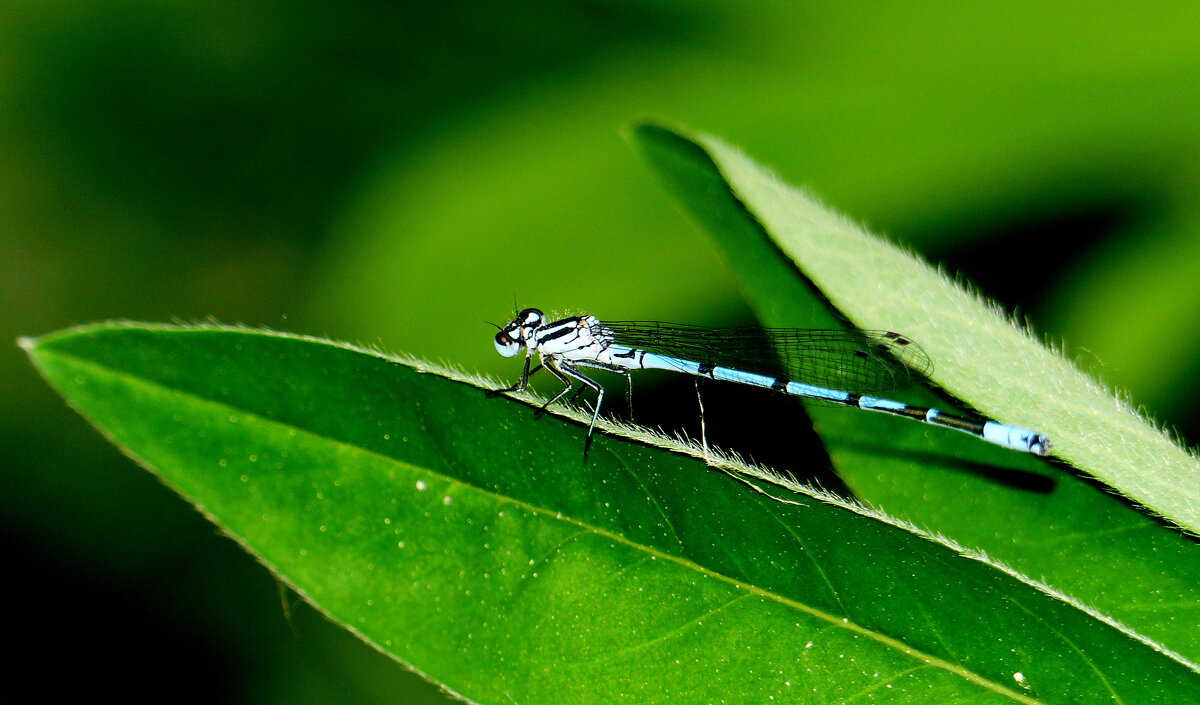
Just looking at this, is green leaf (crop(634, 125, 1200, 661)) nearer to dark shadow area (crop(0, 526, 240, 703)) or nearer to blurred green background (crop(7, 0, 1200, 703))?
blurred green background (crop(7, 0, 1200, 703))

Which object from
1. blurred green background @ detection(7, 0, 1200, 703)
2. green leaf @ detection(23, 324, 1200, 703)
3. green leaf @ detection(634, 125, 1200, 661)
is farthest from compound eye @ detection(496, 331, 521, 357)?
green leaf @ detection(23, 324, 1200, 703)

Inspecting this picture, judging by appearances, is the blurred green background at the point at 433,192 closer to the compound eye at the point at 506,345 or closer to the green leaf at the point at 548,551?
the compound eye at the point at 506,345

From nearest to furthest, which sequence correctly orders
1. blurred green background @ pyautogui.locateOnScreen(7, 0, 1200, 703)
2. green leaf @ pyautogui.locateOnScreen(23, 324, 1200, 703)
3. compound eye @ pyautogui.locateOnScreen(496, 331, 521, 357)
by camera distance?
green leaf @ pyautogui.locateOnScreen(23, 324, 1200, 703) → compound eye @ pyautogui.locateOnScreen(496, 331, 521, 357) → blurred green background @ pyautogui.locateOnScreen(7, 0, 1200, 703)

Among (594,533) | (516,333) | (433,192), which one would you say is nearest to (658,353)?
(516,333)

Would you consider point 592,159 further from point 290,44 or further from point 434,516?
point 434,516

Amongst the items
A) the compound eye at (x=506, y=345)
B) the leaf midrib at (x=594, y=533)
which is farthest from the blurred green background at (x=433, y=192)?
the leaf midrib at (x=594, y=533)

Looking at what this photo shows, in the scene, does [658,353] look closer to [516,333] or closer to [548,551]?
[516,333]

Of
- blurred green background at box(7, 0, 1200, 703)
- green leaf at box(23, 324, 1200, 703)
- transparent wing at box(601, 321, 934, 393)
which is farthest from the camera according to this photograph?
blurred green background at box(7, 0, 1200, 703)
